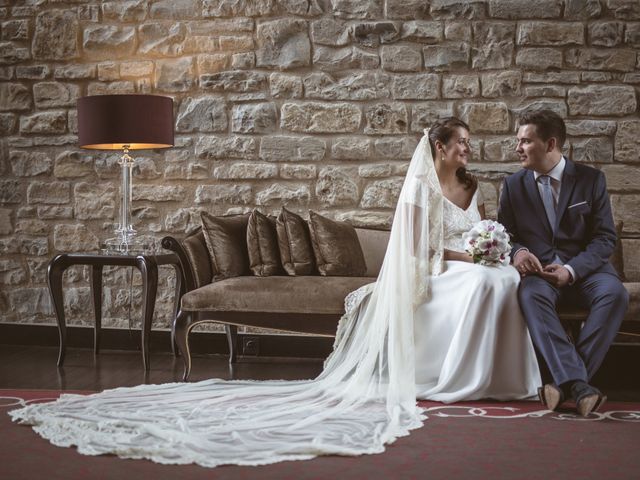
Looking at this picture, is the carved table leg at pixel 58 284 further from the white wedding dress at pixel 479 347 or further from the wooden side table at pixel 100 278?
the white wedding dress at pixel 479 347

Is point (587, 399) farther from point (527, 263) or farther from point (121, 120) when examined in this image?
point (121, 120)

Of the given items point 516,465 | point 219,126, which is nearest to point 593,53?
point 219,126

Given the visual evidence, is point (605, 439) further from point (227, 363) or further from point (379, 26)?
point (379, 26)

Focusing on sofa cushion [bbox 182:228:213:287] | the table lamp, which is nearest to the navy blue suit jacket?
sofa cushion [bbox 182:228:213:287]

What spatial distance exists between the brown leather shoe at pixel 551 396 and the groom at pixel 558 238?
208 millimetres

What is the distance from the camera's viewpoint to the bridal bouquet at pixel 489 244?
395 cm

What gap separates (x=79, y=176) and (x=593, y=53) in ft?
12.0

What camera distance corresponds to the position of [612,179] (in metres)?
5.11

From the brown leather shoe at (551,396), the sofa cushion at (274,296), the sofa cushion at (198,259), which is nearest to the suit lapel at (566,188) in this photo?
the brown leather shoe at (551,396)

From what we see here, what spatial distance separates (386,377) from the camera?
3850mm

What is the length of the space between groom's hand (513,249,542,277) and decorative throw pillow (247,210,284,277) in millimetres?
1509

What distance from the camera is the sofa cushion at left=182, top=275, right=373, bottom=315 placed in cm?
424

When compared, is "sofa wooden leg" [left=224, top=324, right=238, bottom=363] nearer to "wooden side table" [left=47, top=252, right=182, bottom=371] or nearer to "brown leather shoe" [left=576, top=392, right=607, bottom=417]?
"wooden side table" [left=47, top=252, right=182, bottom=371]

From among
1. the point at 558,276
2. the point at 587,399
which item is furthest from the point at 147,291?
the point at 587,399
